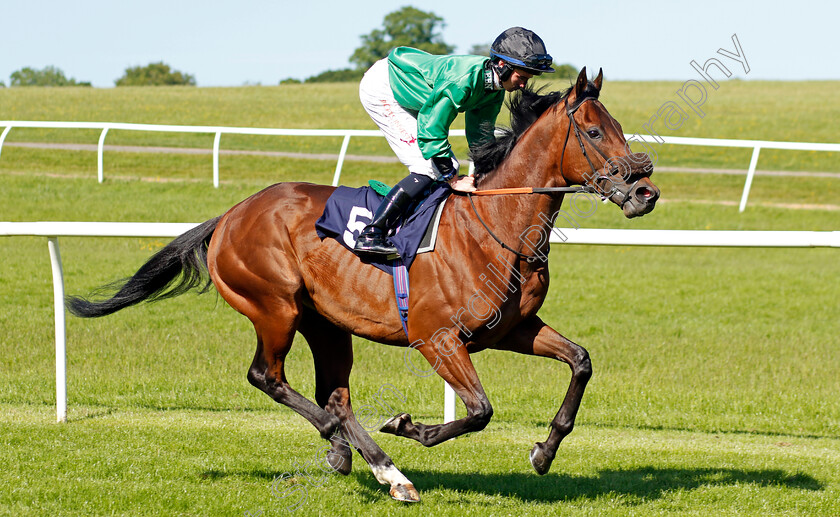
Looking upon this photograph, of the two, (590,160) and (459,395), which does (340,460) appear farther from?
(590,160)

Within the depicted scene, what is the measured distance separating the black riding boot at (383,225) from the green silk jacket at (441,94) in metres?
0.21

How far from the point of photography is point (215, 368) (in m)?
6.47

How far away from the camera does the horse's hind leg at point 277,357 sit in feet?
13.5

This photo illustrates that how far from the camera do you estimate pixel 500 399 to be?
594cm

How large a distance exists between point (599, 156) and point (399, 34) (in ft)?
219

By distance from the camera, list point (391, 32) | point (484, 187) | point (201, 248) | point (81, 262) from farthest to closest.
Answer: point (391, 32), point (81, 262), point (201, 248), point (484, 187)

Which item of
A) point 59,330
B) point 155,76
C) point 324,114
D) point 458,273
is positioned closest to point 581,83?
point 458,273

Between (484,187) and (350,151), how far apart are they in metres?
17.7

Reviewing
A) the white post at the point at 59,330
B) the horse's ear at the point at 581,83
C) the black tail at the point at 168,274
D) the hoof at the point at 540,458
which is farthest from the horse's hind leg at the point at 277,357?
the horse's ear at the point at 581,83

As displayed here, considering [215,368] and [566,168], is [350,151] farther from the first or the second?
[566,168]

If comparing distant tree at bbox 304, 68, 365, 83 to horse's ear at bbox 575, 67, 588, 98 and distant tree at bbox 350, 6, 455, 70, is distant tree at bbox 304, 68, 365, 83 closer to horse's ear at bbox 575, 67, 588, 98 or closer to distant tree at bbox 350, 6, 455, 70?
distant tree at bbox 350, 6, 455, 70

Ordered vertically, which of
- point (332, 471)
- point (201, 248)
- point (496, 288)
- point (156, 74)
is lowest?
point (156, 74)

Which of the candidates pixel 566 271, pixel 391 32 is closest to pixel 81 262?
pixel 566 271

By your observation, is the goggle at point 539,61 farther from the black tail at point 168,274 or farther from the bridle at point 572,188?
the black tail at point 168,274
